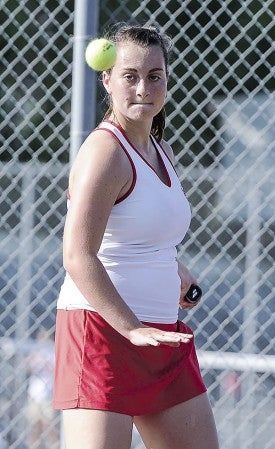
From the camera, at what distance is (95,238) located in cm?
287

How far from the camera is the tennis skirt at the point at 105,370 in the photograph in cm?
298

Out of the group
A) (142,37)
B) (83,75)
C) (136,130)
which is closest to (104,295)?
(136,130)

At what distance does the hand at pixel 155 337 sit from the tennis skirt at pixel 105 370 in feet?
0.61

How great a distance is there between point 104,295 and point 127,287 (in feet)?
0.58

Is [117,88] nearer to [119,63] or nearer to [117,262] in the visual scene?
[119,63]

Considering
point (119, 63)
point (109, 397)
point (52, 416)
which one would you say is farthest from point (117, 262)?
point (52, 416)

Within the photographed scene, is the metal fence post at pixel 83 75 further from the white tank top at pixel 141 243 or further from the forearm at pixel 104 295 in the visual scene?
the forearm at pixel 104 295

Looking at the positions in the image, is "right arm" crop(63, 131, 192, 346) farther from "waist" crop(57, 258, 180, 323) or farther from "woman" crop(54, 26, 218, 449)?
"waist" crop(57, 258, 180, 323)

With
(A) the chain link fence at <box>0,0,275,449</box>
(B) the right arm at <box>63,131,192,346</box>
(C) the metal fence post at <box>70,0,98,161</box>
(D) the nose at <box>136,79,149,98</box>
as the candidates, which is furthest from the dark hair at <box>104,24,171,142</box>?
(A) the chain link fence at <box>0,0,275,449</box>

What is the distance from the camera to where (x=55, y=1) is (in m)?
7.22

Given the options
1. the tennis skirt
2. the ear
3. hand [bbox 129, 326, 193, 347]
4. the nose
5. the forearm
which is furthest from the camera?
the ear

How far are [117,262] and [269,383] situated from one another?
282cm

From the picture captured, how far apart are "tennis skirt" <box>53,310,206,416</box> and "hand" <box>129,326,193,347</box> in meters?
0.19

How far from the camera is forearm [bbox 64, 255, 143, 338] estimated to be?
2.84m
